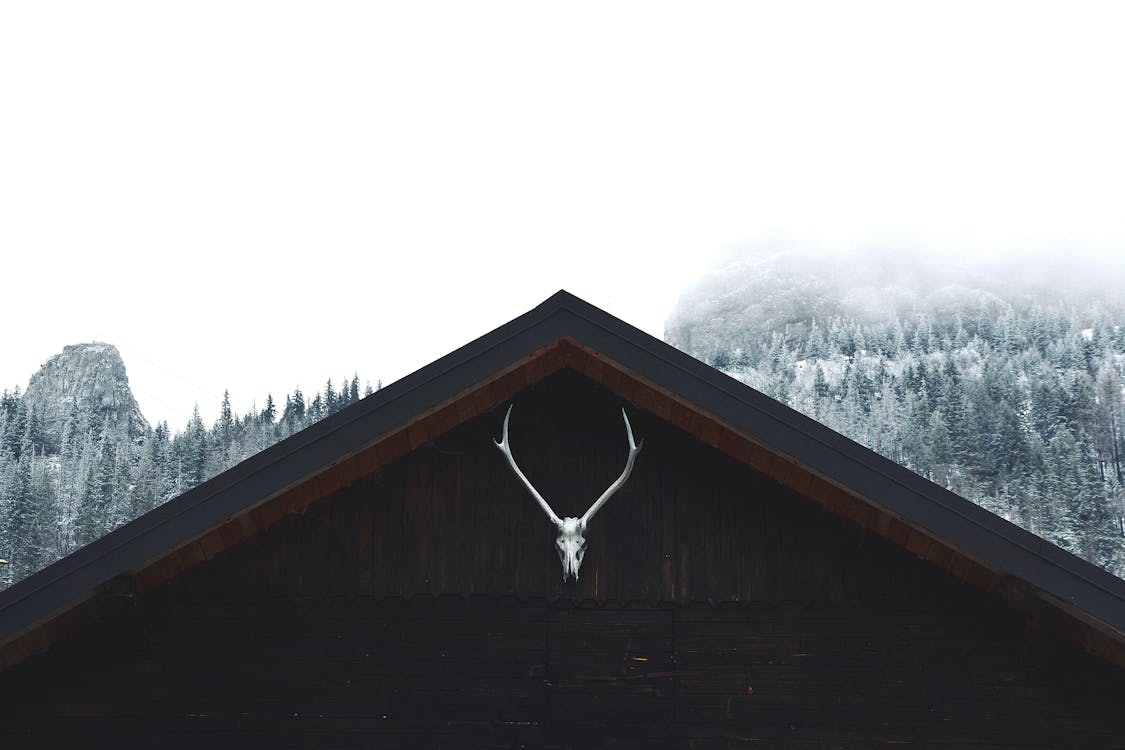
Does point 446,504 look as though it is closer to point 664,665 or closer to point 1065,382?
point 664,665

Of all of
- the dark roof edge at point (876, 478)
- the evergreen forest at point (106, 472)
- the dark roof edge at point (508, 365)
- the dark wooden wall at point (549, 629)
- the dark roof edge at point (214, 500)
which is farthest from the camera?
the evergreen forest at point (106, 472)

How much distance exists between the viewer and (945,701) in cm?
842

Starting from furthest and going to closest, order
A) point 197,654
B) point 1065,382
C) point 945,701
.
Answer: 1. point 1065,382
2. point 197,654
3. point 945,701

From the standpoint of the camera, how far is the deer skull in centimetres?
855

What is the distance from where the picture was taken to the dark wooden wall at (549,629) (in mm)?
A: 8523

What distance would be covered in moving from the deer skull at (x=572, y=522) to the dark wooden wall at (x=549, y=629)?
0.19 meters

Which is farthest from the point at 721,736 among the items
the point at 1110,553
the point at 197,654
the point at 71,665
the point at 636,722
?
the point at 1110,553

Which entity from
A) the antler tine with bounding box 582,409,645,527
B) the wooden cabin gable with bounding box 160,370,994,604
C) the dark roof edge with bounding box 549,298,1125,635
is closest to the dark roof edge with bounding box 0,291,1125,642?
the dark roof edge with bounding box 549,298,1125,635

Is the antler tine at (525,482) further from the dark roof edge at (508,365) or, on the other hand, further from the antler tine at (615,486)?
the dark roof edge at (508,365)

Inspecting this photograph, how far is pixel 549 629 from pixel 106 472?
150596 millimetres

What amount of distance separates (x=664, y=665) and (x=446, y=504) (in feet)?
7.15

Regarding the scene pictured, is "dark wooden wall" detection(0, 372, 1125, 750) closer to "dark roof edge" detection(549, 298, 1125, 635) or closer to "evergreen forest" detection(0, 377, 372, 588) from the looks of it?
"dark roof edge" detection(549, 298, 1125, 635)

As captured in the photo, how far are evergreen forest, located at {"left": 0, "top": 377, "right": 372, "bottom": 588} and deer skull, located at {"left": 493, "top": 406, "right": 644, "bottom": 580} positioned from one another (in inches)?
4340

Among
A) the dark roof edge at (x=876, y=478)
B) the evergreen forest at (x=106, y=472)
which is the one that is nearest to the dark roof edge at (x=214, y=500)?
the dark roof edge at (x=876, y=478)
